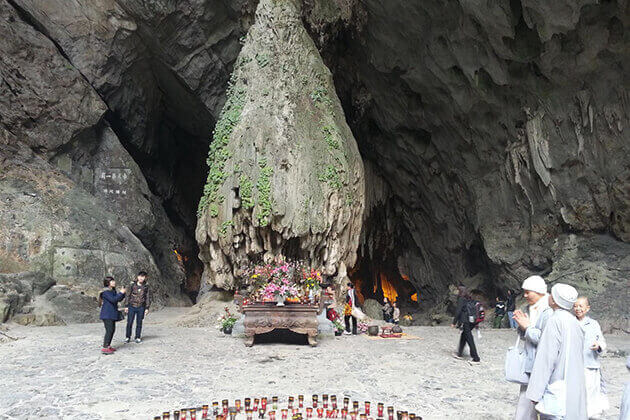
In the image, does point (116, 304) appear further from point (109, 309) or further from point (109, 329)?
point (109, 329)

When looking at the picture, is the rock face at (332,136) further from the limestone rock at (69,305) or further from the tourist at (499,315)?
the tourist at (499,315)

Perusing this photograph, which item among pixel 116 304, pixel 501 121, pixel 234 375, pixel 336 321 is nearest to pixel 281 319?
pixel 336 321

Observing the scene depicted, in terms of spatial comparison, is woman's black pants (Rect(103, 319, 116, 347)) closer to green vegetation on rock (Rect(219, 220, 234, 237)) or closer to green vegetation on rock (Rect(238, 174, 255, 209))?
green vegetation on rock (Rect(219, 220, 234, 237))

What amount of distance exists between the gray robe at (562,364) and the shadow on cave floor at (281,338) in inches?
276

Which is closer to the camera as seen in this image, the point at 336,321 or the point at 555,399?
the point at 555,399

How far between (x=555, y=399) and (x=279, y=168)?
1051 cm

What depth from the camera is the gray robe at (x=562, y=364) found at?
3.27 metres

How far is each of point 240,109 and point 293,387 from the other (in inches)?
399

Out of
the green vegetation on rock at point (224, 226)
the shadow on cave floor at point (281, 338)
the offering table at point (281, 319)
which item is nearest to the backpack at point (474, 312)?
the offering table at point (281, 319)

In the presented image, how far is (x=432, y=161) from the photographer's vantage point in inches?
787

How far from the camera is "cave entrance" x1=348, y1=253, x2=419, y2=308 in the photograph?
81.0 ft

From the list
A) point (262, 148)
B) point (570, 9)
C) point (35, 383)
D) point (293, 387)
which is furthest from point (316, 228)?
point (570, 9)

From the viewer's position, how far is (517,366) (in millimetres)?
3709

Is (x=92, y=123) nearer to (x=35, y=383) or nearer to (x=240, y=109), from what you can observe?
(x=240, y=109)
